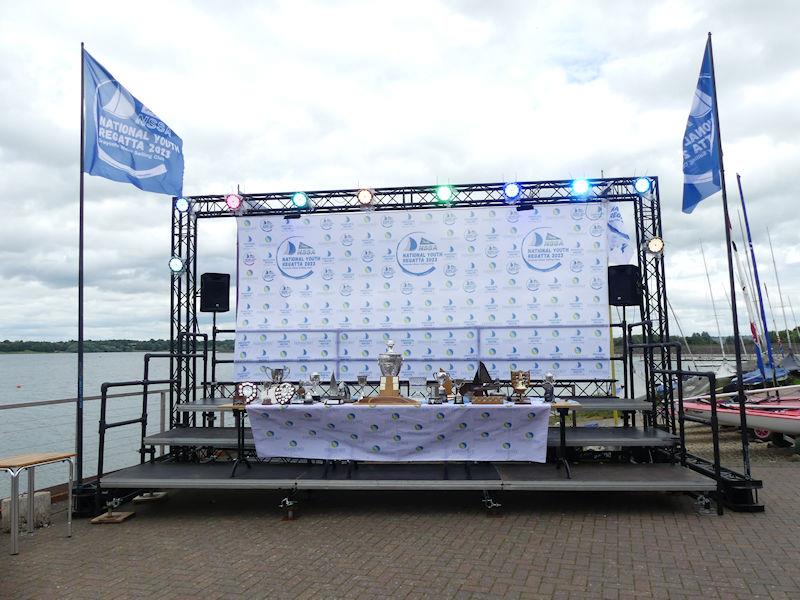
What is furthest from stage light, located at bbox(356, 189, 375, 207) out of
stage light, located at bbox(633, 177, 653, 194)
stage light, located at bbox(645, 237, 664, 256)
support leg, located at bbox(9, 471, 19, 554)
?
support leg, located at bbox(9, 471, 19, 554)

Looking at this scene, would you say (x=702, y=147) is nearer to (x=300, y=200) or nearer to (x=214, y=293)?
(x=300, y=200)

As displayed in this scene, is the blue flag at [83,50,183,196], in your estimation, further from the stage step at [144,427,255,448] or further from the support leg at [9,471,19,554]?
the support leg at [9,471,19,554]

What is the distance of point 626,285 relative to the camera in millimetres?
7645

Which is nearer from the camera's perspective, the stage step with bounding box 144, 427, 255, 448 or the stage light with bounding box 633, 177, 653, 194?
the stage step with bounding box 144, 427, 255, 448

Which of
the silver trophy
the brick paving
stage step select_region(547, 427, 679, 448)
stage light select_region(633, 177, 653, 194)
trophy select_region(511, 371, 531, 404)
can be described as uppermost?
stage light select_region(633, 177, 653, 194)

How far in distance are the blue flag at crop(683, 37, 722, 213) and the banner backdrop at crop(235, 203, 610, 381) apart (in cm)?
173

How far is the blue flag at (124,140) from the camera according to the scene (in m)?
6.18

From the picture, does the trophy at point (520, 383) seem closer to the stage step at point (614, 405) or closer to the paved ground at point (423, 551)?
the stage step at point (614, 405)

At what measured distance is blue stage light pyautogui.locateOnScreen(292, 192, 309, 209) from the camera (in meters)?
8.20

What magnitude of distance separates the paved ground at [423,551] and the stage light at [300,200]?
3.95 metres

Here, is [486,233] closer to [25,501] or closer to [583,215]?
[583,215]

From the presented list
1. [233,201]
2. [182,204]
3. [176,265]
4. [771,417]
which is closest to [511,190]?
[233,201]

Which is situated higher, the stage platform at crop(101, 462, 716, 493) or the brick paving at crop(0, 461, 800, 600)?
the stage platform at crop(101, 462, 716, 493)

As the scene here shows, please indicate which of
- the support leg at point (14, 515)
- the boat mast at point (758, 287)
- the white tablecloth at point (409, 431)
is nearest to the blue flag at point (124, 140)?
the white tablecloth at point (409, 431)
